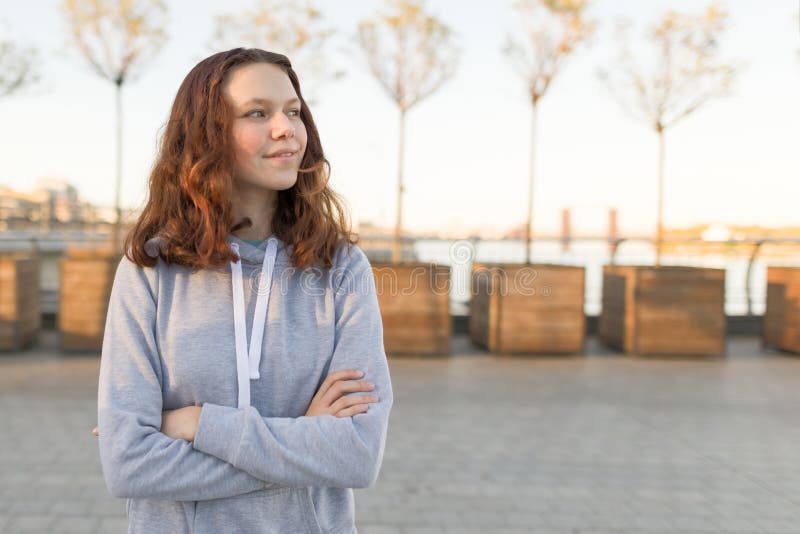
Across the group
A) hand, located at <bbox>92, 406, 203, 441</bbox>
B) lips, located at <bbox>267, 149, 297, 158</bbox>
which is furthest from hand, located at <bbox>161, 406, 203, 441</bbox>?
lips, located at <bbox>267, 149, 297, 158</bbox>

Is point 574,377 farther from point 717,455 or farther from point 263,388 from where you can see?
point 263,388

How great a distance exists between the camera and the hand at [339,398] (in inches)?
57.2

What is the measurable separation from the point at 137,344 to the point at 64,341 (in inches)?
246

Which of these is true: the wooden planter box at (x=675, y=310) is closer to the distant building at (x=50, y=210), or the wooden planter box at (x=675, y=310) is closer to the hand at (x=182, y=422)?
the distant building at (x=50, y=210)

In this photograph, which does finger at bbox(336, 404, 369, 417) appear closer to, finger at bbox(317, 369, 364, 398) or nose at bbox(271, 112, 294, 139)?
finger at bbox(317, 369, 364, 398)

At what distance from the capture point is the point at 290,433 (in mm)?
1392

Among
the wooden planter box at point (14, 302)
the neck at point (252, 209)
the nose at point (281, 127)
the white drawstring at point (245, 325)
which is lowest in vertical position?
the wooden planter box at point (14, 302)

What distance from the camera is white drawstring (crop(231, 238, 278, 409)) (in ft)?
4.63

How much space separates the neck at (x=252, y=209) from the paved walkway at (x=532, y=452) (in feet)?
6.13

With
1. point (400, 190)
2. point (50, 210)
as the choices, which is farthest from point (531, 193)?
point (50, 210)

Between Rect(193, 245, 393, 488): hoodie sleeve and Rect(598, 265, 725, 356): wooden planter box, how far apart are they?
638 centimetres

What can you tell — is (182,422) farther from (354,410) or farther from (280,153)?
(280,153)

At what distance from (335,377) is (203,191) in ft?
1.44

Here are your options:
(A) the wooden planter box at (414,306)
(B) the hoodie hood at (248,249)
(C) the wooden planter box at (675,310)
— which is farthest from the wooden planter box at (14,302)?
(B) the hoodie hood at (248,249)
